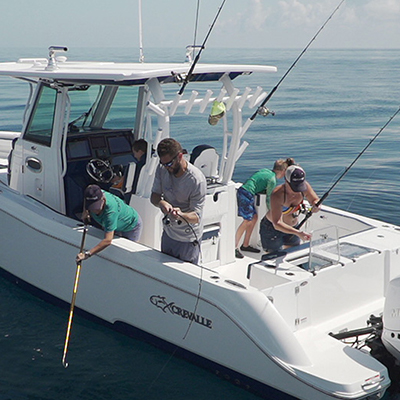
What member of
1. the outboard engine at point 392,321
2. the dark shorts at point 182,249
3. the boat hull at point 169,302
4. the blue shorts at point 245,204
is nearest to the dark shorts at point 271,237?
the blue shorts at point 245,204

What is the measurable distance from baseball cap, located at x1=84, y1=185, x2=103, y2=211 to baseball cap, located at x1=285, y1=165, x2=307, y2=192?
155 cm

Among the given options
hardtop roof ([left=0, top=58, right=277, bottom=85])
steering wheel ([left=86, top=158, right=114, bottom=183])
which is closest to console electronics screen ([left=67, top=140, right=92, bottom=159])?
steering wheel ([left=86, top=158, right=114, bottom=183])

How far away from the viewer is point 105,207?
509cm

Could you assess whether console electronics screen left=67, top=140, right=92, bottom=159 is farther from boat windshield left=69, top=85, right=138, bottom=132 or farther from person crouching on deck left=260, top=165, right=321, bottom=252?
person crouching on deck left=260, top=165, right=321, bottom=252

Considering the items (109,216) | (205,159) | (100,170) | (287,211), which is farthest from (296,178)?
(100,170)

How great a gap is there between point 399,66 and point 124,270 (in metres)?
35.4

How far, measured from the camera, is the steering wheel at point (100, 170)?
6.21 metres

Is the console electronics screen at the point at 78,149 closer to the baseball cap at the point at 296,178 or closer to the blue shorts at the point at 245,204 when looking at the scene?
the blue shorts at the point at 245,204

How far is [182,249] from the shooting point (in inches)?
200

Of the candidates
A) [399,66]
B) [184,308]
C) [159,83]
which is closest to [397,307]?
[184,308]

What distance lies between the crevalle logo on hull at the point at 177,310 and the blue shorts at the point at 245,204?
1773 millimetres

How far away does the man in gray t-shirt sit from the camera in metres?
4.64

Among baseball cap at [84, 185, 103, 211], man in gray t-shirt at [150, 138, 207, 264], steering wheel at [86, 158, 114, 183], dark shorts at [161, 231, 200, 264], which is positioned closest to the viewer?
man in gray t-shirt at [150, 138, 207, 264]

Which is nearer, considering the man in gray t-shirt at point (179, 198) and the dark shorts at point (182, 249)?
the man in gray t-shirt at point (179, 198)
